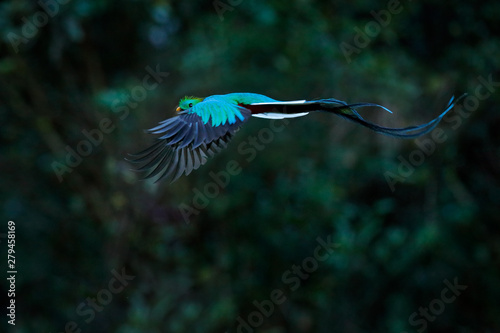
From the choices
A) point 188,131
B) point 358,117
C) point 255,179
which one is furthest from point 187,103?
point 255,179

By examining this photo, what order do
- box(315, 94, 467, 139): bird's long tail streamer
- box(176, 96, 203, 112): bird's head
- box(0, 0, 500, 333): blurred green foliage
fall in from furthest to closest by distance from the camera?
box(0, 0, 500, 333): blurred green foliage < box(176, 96, 203, 112): bird's head < box(315, 94, 467, 139): bird's long tail streamer

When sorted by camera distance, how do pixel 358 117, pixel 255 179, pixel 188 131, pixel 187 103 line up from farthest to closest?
pixel 255 179
pixel 187 103
pixel 358 117
pixel 188 131

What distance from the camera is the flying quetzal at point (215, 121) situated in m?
2.46

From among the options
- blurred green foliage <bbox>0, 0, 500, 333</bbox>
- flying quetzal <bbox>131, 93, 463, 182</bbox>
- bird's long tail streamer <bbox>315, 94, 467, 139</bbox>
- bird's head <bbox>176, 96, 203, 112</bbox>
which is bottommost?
bird's long tail streamer <bbox>315, 94, 467, 139</bbox>

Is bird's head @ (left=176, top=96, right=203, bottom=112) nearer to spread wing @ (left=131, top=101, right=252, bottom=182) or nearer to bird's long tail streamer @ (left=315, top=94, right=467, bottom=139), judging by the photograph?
spread wing @ (left=131, top=101, right=252, bottom=182)

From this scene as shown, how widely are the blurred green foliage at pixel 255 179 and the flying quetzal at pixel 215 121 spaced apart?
4.07 metres

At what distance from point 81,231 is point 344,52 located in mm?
3273

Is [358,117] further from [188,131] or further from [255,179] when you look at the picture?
[255,179]

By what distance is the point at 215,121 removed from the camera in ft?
8.18

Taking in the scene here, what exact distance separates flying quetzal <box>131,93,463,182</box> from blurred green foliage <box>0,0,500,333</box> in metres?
4.07

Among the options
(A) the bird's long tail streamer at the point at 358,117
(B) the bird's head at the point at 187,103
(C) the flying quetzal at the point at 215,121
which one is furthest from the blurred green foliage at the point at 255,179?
(A) the bird's long tail streamer at the point at 358,117

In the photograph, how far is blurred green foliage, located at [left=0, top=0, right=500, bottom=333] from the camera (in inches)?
276

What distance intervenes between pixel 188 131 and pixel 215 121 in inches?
3.9

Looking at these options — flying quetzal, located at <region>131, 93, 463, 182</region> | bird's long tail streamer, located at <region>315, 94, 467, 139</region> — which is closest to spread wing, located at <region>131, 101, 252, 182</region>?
flying quetzal, located at <region>131, 93, 463, 182</region>
